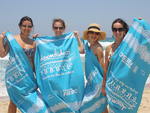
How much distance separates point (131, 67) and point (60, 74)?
1.04m

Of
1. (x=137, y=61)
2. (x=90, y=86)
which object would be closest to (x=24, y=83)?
(x=90, y=86)

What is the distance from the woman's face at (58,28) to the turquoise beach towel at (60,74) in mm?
109

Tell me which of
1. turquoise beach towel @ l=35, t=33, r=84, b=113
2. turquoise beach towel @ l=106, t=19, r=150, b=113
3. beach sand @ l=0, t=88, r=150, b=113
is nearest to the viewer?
turquoise beach towel @ l=106, t=19, r=150, b=113

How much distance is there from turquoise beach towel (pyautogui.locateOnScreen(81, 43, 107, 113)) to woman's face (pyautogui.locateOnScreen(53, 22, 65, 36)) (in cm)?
45

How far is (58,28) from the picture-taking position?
3760 millimetres

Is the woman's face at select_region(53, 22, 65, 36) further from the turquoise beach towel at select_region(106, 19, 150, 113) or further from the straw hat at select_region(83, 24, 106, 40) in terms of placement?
the turquoise beach towel at select_region(106, 19, 150, 113)

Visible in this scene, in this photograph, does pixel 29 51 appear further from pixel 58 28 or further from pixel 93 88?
pixel 93 88

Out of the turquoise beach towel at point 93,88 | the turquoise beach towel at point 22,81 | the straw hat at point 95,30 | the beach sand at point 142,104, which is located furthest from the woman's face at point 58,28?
the beach sand at point 142,104

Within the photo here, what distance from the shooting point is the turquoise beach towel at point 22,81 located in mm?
3678

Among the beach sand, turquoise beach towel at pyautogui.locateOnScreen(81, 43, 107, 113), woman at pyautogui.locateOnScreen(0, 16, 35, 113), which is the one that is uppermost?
woman at pyautogui.locateOnScreen(0, 16, 35, 113)

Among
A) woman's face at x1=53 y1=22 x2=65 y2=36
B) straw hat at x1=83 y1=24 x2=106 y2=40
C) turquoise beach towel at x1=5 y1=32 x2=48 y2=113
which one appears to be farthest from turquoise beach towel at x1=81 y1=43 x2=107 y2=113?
turquoise beach towel at x1=5 y1=32 x2=48 y2=113

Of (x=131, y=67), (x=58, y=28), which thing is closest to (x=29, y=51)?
(x=58, y=28)

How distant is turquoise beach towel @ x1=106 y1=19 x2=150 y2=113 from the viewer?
329cm

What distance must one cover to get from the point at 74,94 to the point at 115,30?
110cm
